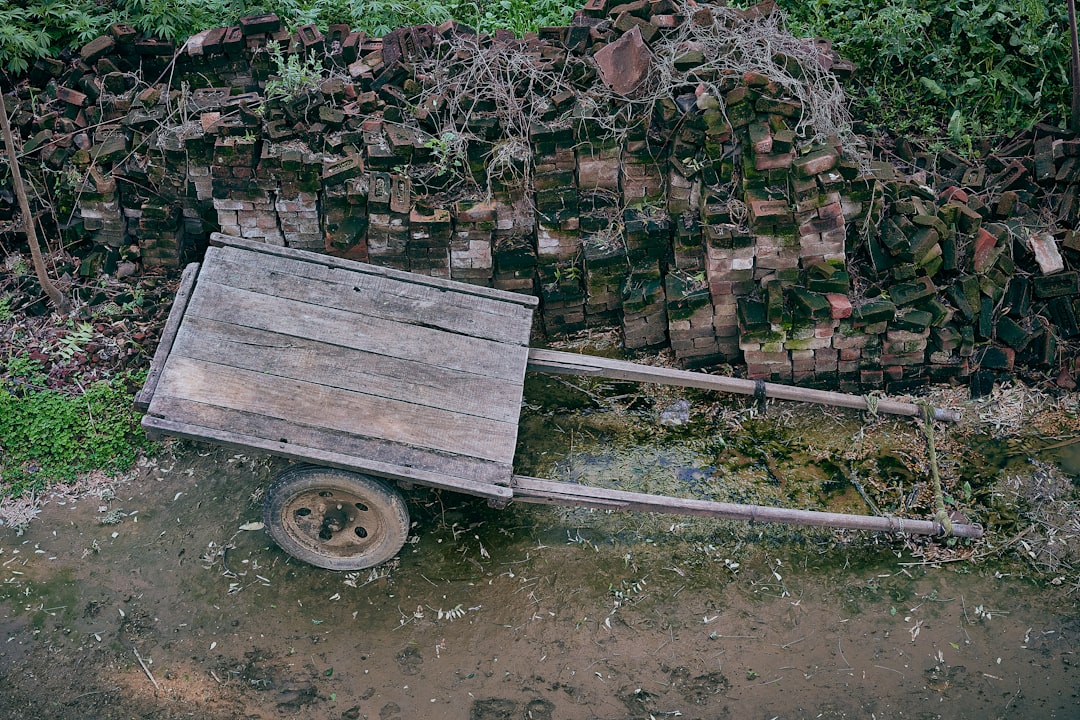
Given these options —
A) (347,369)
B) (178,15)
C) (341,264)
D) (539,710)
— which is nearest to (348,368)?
(347,369)

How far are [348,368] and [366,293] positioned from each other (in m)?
0.51

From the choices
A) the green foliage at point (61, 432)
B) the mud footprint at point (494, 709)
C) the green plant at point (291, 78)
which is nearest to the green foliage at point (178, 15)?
the green plant at point (291, 78)

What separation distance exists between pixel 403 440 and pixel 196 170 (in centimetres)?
252

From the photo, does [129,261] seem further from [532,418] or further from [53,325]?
[532,418]

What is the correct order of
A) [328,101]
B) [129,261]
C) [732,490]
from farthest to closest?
1. [129,261]
2. [328,101]
3. [732,490]

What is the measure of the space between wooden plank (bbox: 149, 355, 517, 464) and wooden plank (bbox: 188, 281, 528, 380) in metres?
0.30

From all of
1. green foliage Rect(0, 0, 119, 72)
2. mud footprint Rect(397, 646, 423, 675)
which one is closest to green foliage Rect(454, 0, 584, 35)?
green foliage Rect(0, 0, 119, 72)

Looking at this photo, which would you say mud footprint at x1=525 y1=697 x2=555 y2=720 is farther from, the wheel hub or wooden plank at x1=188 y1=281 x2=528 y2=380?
→ wooden plank at x1=188 y1=281 x2=528 y2=380

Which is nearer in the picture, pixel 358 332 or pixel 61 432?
pixel 358 332

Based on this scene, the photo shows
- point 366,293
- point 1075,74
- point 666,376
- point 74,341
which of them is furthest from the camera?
point 1075,74

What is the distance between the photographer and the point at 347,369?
14.5 feet

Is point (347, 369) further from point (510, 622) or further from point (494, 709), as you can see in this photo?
point (494, 709)

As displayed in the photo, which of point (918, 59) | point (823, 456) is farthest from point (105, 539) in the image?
point (918, 59)

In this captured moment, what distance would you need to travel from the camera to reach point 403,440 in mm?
4234
